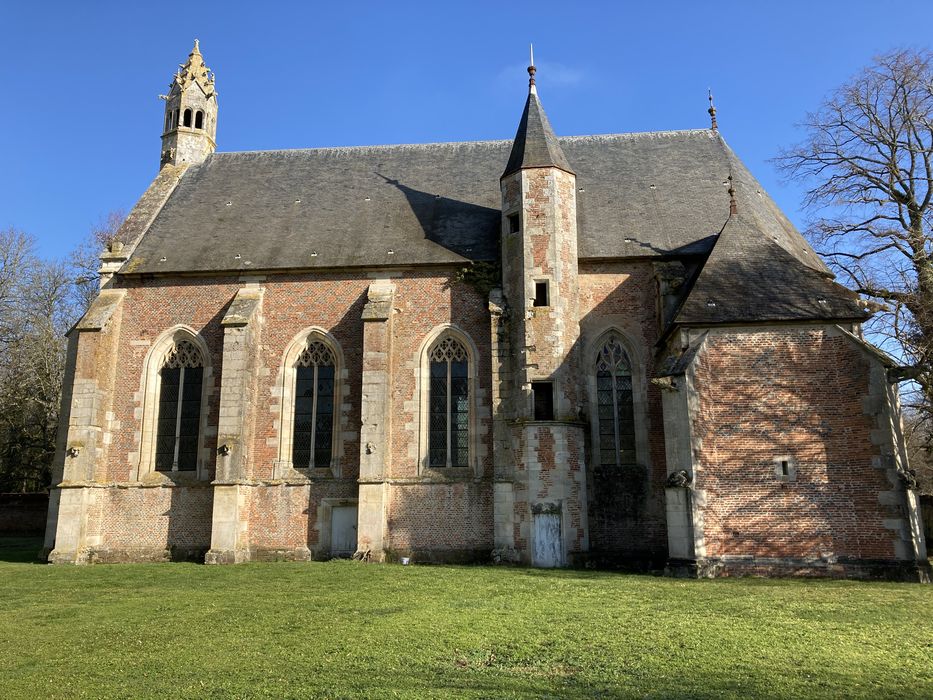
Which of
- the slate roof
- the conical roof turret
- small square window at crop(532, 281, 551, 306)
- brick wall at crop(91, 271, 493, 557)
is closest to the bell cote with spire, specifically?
the slate roof

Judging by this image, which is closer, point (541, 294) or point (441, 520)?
point (441, 520)

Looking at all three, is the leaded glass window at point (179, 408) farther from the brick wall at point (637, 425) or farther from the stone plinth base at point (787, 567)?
the stone plinth base at point (787, 567)

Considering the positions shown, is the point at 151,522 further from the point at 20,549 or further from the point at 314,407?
the point at 20,549

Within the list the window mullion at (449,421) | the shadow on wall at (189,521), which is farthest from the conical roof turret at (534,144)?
the shadow on wall at (189,521)

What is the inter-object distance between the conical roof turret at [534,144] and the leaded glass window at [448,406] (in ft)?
18.8

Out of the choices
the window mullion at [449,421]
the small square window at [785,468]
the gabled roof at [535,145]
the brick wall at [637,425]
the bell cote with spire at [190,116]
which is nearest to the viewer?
the small square window at [785,468]

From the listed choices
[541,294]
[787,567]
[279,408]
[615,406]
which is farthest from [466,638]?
[279,408]

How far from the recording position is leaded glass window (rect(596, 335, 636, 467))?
66.6ft

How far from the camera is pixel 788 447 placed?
649 inches

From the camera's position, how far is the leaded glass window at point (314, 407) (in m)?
21.3

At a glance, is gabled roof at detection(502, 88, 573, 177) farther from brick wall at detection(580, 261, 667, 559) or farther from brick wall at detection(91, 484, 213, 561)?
brick wall at detection(91, 484, 213, 561)

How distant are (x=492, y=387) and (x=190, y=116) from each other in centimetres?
1738

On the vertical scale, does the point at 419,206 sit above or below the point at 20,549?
above

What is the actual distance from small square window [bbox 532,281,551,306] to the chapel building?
50 millimetres
